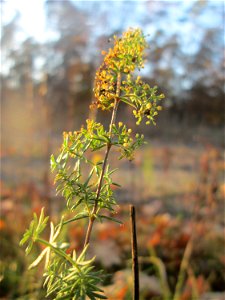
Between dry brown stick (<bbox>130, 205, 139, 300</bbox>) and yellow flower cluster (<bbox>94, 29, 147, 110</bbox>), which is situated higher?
yellow flower cluster (<bbox>94, 29, 147, 110</bbox>)

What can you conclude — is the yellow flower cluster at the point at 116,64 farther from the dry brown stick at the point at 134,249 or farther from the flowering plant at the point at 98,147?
the dry brown stick at the point at 134,249

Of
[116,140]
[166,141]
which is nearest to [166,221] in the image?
[116,140]

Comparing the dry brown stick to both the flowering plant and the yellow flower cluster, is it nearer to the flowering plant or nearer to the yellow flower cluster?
the flowering plant

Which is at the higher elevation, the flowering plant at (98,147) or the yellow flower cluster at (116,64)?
the yellow flower cluster at (116,64)

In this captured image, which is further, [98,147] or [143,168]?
[143,168]

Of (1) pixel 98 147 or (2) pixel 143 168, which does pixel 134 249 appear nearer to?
(1) pixel 98 147

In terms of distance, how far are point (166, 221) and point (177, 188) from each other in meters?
2.40

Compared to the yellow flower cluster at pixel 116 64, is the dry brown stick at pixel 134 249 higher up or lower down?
lower down

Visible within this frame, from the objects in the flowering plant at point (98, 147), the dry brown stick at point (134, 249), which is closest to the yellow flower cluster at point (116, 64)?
the flowering plant at point (98, 147)

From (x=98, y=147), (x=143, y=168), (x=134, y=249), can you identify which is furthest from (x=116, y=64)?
(x=143, y=168)

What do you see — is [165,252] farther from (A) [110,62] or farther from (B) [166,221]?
(A) [110,62]

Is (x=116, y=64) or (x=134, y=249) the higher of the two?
(x=116, y=64)

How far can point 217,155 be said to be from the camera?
9.72 ft

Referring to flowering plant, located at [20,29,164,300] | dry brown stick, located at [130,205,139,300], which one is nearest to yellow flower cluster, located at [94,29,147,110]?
flowering plant, located at [20,29,164,300]
